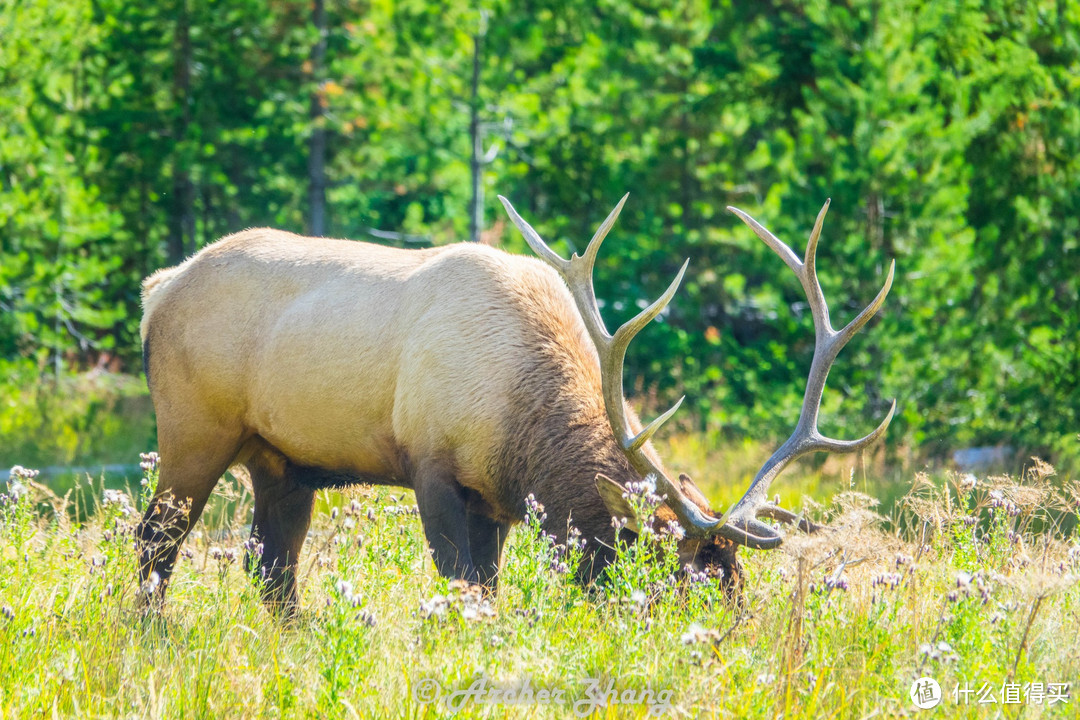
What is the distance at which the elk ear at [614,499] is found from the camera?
4.19 metres

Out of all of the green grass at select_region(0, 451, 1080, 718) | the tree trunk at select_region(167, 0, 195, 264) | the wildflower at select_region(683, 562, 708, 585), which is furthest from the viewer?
the tree trunk at select_region(167, 0, 195, 264)

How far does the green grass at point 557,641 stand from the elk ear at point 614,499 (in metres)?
0.33

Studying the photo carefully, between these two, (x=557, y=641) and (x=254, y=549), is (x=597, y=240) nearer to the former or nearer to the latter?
(x=557, y=641)

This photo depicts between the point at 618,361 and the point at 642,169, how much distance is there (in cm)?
939

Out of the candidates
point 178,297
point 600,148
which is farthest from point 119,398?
point 178,297

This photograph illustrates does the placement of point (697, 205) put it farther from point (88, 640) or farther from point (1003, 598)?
point (88, 640)

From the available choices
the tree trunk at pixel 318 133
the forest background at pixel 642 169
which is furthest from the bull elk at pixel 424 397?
the tree trunk at pixel 318 133

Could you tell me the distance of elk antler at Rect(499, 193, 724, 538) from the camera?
4160 mm

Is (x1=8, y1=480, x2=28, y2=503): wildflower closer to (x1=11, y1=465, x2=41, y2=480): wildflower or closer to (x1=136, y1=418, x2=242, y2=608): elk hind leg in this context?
(x1=11, y1=465, x2=41, y2=480): wildflower

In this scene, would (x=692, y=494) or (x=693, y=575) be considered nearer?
(x=693, y=575)

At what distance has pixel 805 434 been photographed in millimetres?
4535

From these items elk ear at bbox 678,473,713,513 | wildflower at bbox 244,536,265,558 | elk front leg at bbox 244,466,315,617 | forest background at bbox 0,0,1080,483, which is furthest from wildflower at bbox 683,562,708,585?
forest background at bbox 0,0,1080,483

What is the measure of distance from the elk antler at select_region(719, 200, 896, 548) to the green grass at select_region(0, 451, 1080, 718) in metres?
0.23

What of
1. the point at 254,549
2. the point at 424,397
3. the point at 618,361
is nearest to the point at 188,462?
the point at 254,549
